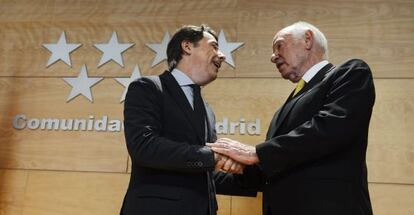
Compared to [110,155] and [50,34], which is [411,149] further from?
[50,34]

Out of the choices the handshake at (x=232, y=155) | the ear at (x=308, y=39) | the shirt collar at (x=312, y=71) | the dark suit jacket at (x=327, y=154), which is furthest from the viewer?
the ear at (x=308, y=39)

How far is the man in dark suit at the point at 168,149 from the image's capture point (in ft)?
4.32

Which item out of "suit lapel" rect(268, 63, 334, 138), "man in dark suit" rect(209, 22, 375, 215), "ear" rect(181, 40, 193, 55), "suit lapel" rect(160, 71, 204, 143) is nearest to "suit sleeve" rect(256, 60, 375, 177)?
"man in dark suit" rect(209, 22, 375, 215)

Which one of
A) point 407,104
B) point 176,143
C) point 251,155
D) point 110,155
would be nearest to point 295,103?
point 251,155

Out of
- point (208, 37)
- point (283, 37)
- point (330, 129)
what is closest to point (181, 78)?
point (208, 37)

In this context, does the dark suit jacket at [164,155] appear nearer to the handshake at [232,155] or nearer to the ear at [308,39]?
the handshake at [232,155]

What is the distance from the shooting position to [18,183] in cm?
235

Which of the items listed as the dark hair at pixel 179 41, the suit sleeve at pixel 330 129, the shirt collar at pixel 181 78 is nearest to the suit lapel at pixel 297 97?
the suit sleeve at pixel 330 129

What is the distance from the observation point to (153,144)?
4.36 ft

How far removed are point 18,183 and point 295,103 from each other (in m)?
1.63

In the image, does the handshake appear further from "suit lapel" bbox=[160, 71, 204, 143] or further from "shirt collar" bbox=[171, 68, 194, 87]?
"shirt collar" bbox=[171, 68, 194, 87]

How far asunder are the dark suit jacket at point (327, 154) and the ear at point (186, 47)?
0.55 m

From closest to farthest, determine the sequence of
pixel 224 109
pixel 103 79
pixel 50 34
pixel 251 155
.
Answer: pixel 251 155 < pixel 224 109 < pixel 103 79 < pixel 50 34

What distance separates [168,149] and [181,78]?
1.30 feet
